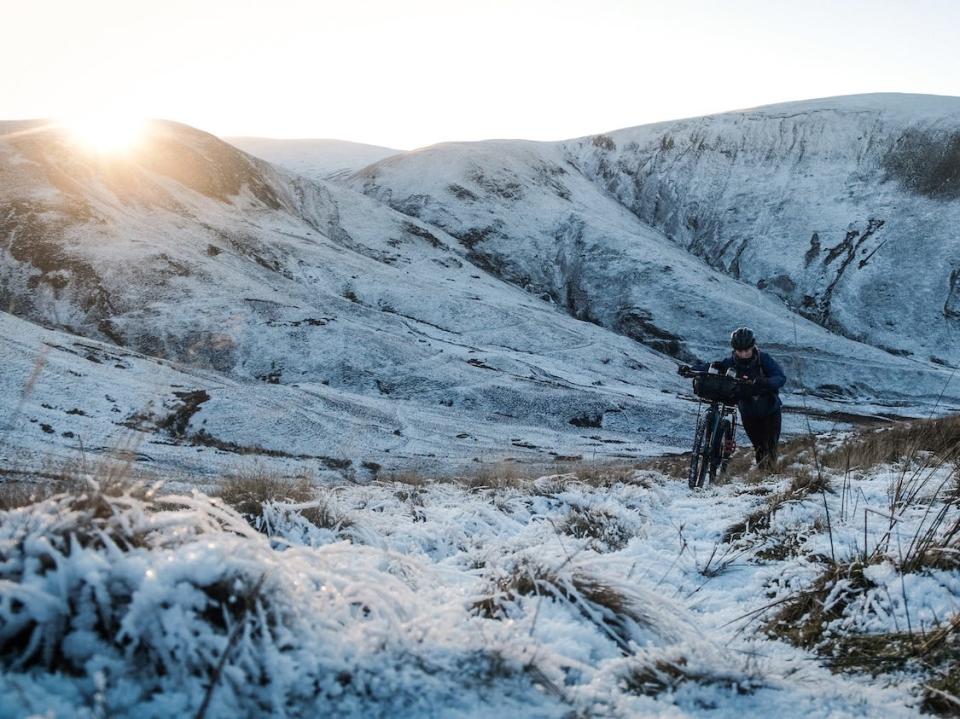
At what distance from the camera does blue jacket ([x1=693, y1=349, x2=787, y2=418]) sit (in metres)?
8.23

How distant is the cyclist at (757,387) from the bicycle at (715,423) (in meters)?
A: 0.12

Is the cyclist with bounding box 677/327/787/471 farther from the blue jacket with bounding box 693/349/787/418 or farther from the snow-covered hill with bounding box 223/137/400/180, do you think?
the snow-covered hill with bounding box 223/137/400/180

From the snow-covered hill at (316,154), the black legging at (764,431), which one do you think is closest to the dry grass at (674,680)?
the black legging at (764,431)

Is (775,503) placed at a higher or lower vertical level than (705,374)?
lower

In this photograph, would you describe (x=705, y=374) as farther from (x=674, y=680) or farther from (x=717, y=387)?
(x=674, y=680)

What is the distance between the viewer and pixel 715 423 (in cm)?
843

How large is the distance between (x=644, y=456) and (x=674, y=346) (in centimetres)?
2495

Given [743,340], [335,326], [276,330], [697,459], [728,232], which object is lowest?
[276,330]

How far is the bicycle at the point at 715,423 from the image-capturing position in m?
8.18

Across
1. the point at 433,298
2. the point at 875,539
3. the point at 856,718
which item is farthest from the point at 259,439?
the point at 433,298

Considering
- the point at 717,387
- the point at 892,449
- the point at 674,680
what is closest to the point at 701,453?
the point at 717,387

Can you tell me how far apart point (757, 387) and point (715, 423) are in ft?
2.24

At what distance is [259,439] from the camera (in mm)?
16375

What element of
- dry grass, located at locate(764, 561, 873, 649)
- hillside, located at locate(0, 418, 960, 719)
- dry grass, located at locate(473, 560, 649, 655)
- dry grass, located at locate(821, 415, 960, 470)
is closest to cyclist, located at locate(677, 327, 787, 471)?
dry grass, located at locate(821, 415, 960, 470)
